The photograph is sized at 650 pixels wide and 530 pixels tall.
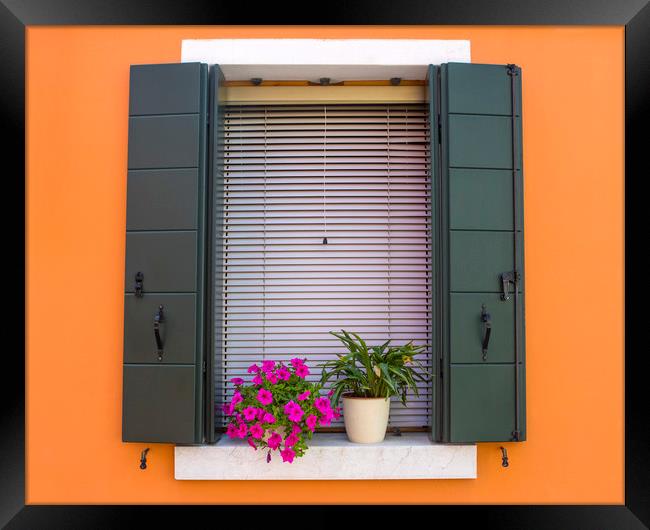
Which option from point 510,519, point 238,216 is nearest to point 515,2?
point 238,216

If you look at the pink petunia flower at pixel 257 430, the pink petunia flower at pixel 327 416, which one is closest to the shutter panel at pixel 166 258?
the pink petunia flower at pixel 257 430

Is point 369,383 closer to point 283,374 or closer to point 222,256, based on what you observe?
point 283,374

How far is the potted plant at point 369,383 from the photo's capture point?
343 centimetres

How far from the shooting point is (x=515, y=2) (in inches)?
140

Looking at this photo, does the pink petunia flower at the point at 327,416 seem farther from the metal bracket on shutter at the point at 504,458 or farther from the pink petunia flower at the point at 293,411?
the metal bracket on shutter at the point at 504,458

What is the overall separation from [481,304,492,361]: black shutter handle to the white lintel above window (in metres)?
1.37

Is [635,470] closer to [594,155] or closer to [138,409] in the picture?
[594,155]


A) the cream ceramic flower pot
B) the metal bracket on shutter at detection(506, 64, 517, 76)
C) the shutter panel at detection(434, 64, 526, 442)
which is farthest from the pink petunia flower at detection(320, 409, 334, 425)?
the metal bracket on shutter at detection(506, 64, 517, 76)

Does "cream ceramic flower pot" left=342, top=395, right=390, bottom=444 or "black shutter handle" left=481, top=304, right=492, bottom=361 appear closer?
"black shutter handle" left=481, top=304, right=492, bottom=361

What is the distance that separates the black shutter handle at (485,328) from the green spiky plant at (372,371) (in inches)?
13.7

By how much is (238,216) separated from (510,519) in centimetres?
223

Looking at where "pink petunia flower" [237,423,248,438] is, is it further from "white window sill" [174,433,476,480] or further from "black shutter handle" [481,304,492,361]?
"black shutter handle" [481,304,492,361]

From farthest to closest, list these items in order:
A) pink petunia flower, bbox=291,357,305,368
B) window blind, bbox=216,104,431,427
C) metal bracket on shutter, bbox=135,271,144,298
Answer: window blind, bbox=216,104,431,427
pink petunia flower, bbox=291,357,305,368
metal bracket on shutter, bbox=135,271,144,298

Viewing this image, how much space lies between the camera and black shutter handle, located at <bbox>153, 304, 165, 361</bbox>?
10.9 ft
